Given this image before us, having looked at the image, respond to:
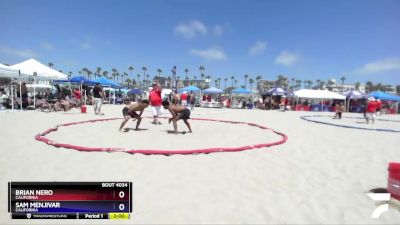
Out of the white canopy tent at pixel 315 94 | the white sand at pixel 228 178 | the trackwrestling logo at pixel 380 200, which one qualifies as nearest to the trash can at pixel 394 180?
the trackwrestling logo at pixel 380 200

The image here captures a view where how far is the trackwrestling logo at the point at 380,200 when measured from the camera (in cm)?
327

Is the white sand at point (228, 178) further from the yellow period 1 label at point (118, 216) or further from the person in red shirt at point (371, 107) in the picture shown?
the person in red shirt at point (371, 107)

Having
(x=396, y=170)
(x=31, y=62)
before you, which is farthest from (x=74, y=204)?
(x=31, y=62)

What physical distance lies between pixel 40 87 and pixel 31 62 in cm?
2226

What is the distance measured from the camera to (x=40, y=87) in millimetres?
36938

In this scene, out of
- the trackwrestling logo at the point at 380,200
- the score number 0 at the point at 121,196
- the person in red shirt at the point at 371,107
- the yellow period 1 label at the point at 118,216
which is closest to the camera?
the yellow period 1 label at the point at 118,216

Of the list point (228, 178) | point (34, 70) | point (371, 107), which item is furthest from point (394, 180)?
point (34, 70)

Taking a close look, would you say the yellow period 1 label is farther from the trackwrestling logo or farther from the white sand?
the trackwrestling logo

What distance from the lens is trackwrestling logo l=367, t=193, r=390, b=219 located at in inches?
129

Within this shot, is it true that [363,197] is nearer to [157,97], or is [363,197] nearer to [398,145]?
[398,145]
